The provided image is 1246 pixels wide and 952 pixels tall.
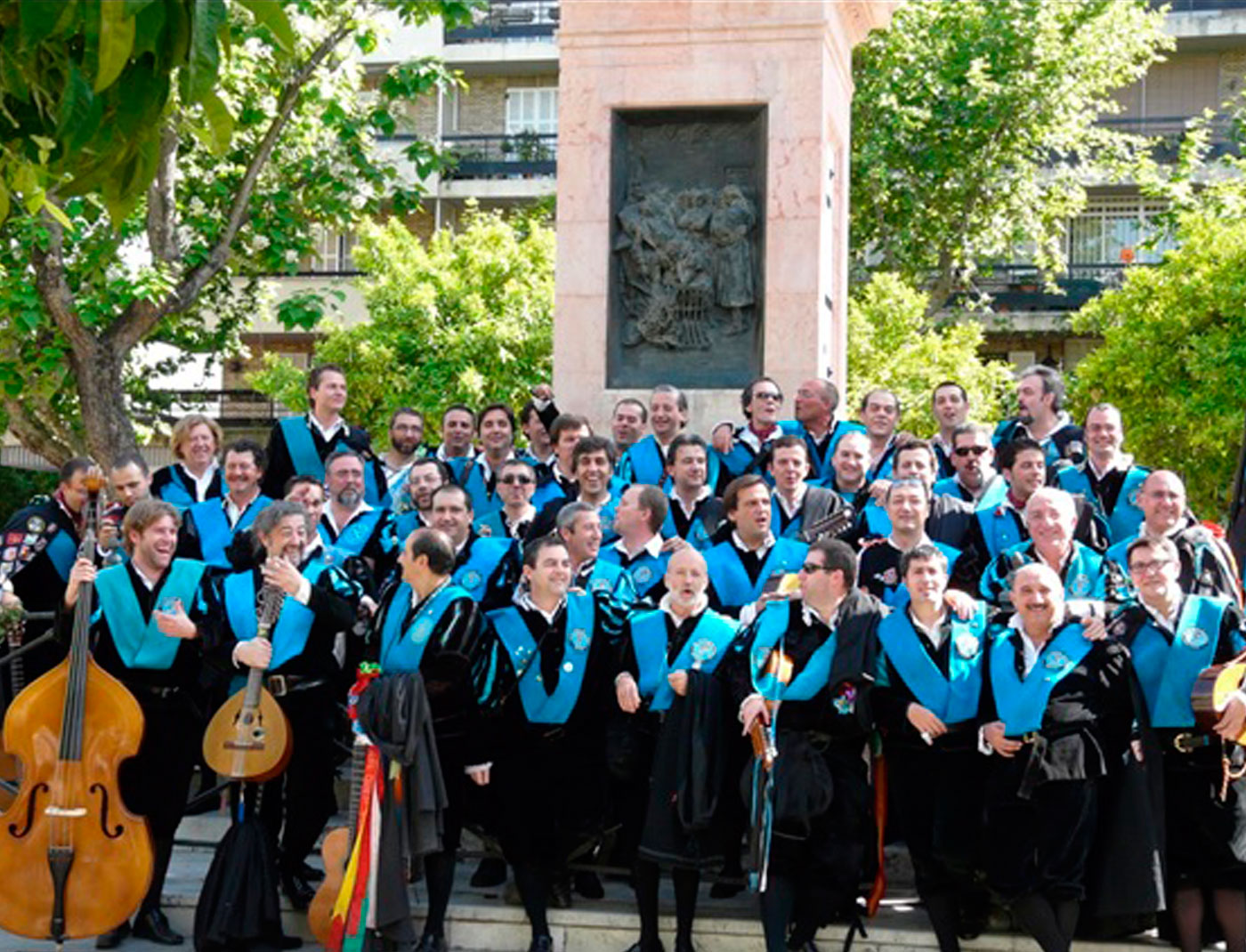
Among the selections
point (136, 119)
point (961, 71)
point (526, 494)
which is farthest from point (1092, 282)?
point (136, 119)

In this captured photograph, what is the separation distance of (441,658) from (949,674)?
7.17 ft

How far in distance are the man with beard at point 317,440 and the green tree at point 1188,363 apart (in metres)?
15.0

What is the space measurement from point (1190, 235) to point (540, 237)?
11259 mm

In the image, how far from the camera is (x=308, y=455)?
10.5 metres

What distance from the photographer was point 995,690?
7223 mm

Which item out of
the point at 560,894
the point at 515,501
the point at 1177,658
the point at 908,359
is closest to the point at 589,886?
the point at 560,894

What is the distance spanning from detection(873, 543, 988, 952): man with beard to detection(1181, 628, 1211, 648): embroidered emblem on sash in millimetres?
796

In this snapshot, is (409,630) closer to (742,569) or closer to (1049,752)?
(742,569)

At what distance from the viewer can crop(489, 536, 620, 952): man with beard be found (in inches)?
315

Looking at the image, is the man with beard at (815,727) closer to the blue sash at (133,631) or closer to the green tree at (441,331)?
the blue sash at (133,631)

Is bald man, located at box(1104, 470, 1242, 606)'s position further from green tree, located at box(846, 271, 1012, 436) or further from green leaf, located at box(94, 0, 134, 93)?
green tree, located at box(846, 271, 1012, 436)

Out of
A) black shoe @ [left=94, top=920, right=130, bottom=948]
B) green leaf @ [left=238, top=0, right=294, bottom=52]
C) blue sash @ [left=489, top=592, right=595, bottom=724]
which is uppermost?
green leaf @ [left=238, top=0, right=294, bottom=52]

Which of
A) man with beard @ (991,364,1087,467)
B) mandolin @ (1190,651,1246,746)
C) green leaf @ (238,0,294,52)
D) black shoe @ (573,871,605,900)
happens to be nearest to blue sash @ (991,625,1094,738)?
mandolin @ (1190,651,1246,746)

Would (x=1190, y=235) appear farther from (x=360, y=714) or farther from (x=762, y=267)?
(x=360, y=714)
